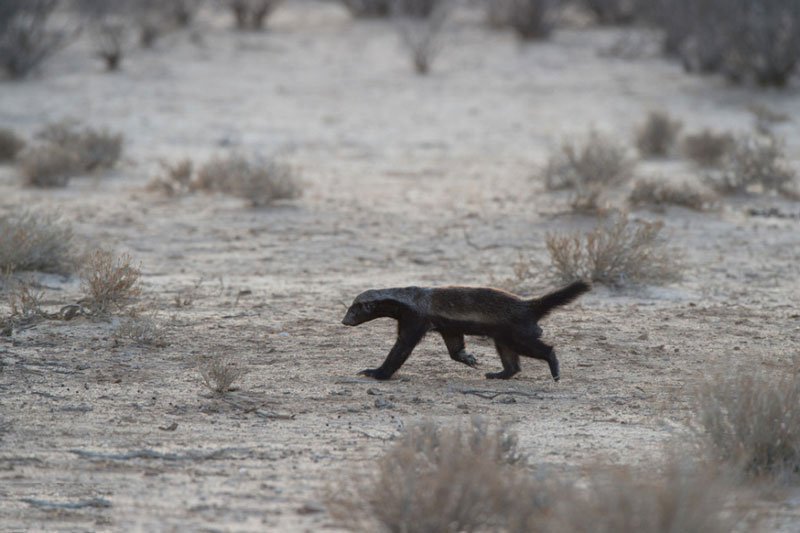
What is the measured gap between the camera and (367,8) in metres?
27.9

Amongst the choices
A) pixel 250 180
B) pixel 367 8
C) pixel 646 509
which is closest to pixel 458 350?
pixel 646 509

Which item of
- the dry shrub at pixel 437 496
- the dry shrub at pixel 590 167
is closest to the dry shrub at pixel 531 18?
the dry shrub at pixel 590 167

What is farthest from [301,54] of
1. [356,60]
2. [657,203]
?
[657,203]

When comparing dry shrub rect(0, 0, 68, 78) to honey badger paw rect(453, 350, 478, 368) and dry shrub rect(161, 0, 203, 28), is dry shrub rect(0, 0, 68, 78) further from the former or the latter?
honey badger paw rect(453, 350, 478, 368)

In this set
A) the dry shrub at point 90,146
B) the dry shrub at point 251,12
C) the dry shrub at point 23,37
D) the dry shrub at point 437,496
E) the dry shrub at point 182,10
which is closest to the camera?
the dry shrub at point 437,496

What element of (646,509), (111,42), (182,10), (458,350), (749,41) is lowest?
(458,350)

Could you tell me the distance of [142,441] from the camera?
490 centimetres

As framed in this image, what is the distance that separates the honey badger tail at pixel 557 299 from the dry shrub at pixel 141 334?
2.07 m

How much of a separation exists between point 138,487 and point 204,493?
0.88ft

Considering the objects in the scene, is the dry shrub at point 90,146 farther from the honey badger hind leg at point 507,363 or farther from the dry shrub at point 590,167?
the honey badger hind leg at point 507,363

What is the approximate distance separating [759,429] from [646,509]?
4.14ft

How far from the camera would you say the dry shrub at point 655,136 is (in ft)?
49.6

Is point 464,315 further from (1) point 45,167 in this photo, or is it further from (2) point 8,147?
(2) point 8,147

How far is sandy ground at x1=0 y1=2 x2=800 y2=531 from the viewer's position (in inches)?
183
